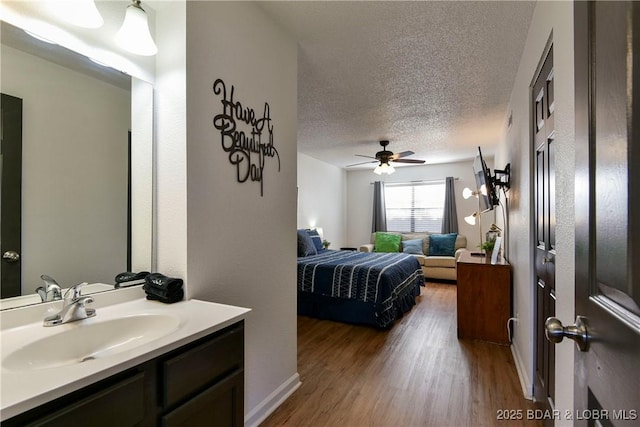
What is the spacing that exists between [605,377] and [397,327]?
301cm

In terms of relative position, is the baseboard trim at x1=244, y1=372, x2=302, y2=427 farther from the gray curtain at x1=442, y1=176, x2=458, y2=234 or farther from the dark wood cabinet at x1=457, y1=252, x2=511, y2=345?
the gray curtain at x1=442, y1=176, x2=458, y2=234

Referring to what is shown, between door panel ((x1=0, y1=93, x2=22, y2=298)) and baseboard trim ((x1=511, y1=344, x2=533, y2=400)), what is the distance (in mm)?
2848

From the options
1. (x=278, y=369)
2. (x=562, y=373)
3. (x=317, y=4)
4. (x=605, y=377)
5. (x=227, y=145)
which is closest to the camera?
(x=605, y=377)

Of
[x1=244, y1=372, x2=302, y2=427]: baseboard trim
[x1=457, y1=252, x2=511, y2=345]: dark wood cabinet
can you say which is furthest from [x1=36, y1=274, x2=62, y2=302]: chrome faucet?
[x1=457, y1=252, x2=511, y2=345]: dark wood cabinet

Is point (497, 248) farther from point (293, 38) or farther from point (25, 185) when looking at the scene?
point (25, 185)

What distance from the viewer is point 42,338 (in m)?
0.96

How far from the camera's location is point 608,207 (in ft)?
1.81

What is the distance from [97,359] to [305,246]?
3.64m

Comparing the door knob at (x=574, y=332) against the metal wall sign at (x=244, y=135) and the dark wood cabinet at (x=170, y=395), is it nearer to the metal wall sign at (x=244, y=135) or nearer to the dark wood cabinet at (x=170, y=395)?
the dark wood cabinet at (x=170, y=395)

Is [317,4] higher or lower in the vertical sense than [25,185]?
higher

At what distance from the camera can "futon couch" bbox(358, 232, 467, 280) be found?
568 centimetres

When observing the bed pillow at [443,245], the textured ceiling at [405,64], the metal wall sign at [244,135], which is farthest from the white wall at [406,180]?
the metal wall sign at [244,135]

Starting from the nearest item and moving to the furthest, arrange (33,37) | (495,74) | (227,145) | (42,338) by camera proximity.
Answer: (42,338) < (33,37) < (227,145) < (495,74)

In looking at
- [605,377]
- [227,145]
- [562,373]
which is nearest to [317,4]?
[227,145]
